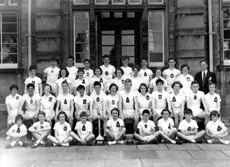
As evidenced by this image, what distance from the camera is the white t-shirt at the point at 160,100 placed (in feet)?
26.7

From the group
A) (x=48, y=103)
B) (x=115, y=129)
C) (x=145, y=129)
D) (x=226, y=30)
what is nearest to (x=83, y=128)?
(x=115, y=129)

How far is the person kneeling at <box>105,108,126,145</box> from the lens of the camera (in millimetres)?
7523

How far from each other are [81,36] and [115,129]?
466 centimetres

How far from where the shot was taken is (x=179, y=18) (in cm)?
1048

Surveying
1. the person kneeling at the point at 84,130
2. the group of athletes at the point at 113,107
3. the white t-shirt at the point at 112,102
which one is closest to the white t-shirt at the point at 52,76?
the group of athletes at the point at 113,107

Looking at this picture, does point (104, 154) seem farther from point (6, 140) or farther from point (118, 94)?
point (6, 140)

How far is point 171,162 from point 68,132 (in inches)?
108

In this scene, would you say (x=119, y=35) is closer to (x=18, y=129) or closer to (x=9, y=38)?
(x=9, y=38)

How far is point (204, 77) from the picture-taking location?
8.80 m

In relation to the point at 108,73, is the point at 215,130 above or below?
below

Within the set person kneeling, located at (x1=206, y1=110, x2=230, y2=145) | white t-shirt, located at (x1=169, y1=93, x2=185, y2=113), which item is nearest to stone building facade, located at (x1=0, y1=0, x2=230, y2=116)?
white t-shirt, located at (x1=169, y1=93, x2=185, y2=113)

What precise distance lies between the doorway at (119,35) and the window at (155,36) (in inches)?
18.6

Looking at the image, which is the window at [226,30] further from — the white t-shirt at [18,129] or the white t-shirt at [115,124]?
the white t-shirt at [18,129]

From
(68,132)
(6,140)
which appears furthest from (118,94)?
(6,140)
